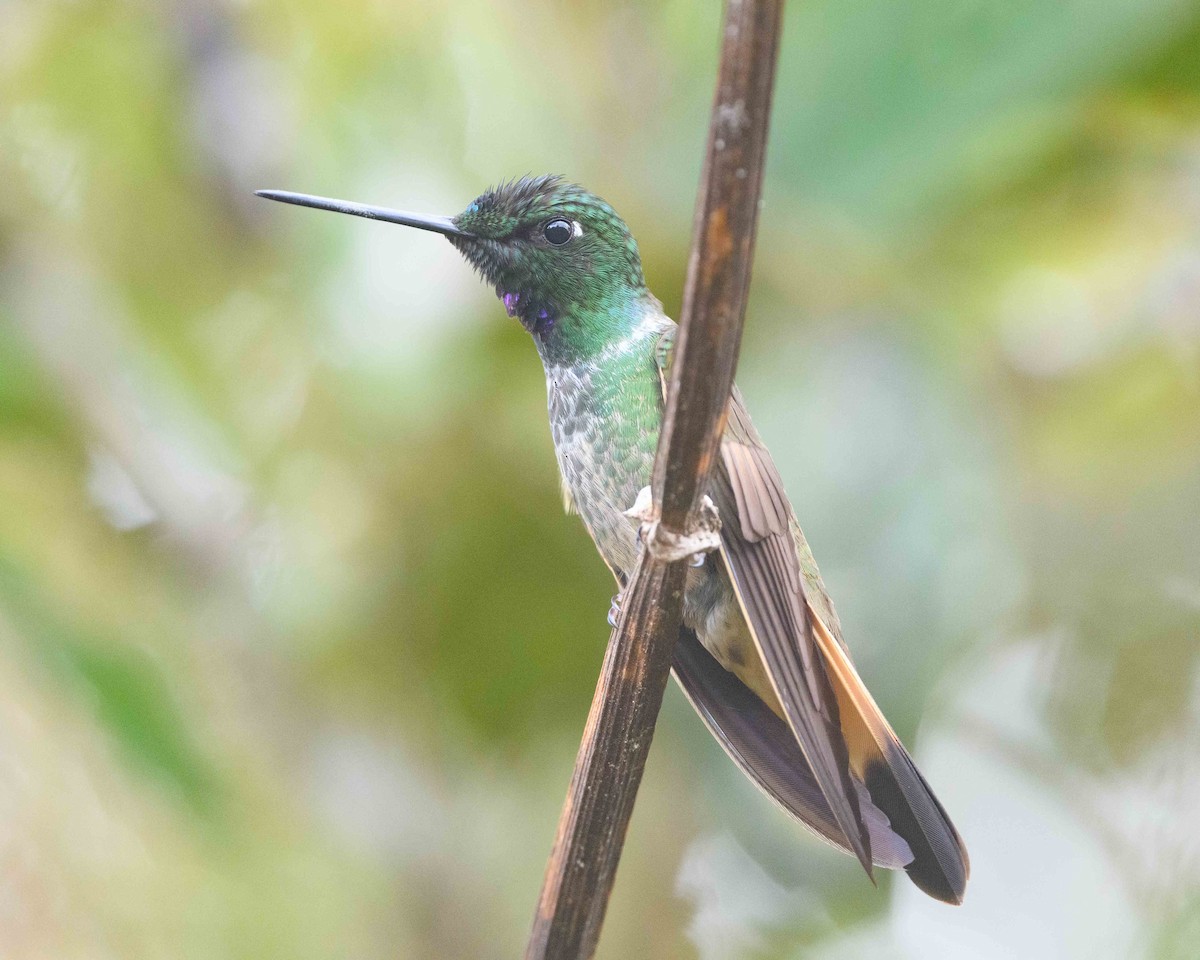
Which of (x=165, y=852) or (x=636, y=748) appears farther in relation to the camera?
(x=165, y=852)

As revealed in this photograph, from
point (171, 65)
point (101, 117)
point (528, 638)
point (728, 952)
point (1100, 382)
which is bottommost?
point (728, 952)

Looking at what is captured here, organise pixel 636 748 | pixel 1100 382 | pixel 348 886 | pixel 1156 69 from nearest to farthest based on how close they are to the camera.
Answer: pixel 636 748 < pixel 1156 69 < pixel 348 886 < pixel 1100 382

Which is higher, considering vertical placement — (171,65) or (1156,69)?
(171,65)

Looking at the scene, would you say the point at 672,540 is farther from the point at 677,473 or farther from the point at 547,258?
the point at 547,258

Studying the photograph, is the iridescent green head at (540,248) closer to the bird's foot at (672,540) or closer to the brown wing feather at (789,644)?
the brown wing feather at (789,644)

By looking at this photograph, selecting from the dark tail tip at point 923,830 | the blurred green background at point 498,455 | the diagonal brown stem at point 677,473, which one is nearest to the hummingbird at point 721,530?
the dark tail tip at point 923,830

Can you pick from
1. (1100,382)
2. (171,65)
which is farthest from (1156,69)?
(171,65)

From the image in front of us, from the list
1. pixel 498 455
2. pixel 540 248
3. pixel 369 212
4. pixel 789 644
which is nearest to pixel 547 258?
pixel 540 248

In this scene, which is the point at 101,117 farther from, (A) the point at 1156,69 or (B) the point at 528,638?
(A) the point at 1156,69
